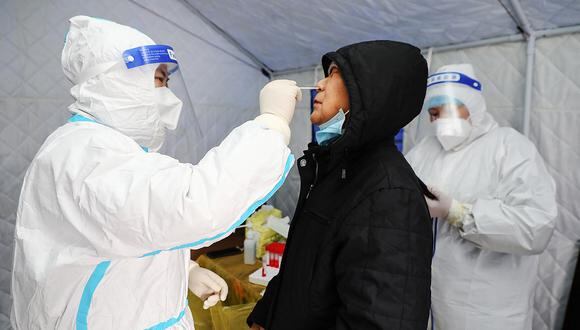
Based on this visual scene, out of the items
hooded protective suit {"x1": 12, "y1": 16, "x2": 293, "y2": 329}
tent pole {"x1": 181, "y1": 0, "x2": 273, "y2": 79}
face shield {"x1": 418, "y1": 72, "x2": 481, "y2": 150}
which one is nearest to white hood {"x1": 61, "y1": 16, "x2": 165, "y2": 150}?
hooded protective suit {"x1": 12, "y1": 16, "x2": 293, "y2": 329}

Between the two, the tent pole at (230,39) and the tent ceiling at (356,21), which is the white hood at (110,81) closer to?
the tent ceiling at (356,21)

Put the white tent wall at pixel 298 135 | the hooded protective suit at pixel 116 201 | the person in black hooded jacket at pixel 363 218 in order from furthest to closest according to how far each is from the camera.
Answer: the white tent wall at pixel 298 135, the person in black hooded jacket at pixel 363 218, the hooded protective suit at pixel 116 201

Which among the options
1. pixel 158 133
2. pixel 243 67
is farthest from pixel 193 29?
pixel 158 133

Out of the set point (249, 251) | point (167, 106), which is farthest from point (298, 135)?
point (167, 106)

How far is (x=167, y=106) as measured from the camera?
104cm

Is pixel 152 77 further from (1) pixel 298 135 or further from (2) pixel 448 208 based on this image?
(1) pixel 298 135

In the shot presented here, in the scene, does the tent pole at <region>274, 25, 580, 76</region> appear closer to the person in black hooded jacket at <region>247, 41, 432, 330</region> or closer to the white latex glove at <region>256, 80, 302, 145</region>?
the person in black hooded jacket at <region>247, 41, 432, 330</region>

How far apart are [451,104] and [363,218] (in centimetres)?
102

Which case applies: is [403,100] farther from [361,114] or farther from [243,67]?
[243,67]

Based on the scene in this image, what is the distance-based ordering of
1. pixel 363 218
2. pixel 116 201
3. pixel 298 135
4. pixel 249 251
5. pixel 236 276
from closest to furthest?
pixel 116 201 < pixel 363 218 < pixel 236 276 < pixel 249 251 < pixel 298 135

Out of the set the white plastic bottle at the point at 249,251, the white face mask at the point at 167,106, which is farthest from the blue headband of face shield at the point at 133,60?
the white plastic bottle at the point at 249,251

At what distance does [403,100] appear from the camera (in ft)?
2.76

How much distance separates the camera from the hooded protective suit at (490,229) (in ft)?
4.17

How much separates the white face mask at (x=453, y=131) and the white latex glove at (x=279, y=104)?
937 mm
